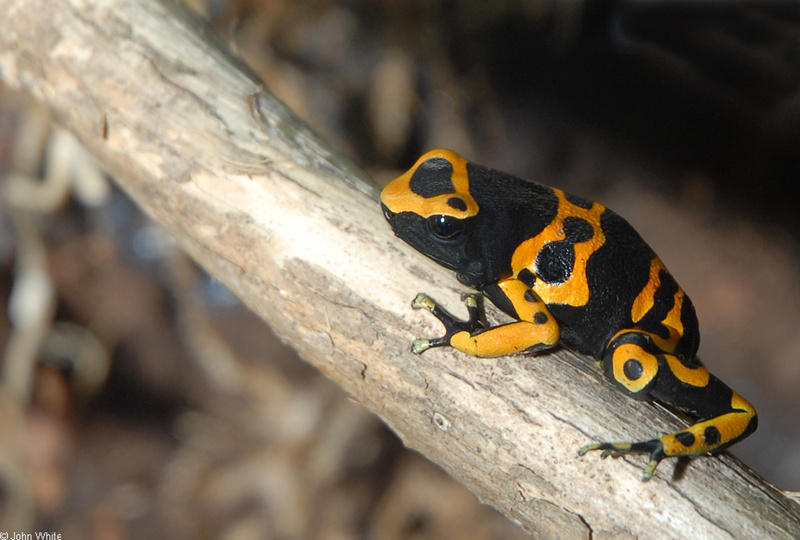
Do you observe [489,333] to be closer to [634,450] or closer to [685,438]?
[634,450]

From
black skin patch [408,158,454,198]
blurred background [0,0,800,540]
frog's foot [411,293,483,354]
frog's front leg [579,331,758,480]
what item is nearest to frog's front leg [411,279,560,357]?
frog's foot [411,293,483,354]

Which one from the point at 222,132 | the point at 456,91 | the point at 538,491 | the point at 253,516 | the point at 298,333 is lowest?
the point at 253,516

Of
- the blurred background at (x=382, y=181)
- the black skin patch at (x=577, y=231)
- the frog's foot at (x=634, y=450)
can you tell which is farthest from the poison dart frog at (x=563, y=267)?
the blurred background at (x=382, y=181)

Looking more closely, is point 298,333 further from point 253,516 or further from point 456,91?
point 456,91

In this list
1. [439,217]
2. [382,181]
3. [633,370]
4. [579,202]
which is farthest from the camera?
[382,181]

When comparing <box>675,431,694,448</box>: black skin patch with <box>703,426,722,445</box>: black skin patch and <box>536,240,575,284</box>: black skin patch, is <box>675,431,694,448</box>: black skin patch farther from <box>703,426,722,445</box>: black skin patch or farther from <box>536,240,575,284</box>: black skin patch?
<box>536,240,575,284</box>: black skin patch

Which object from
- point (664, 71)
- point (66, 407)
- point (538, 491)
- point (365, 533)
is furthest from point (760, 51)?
point (66, 407)

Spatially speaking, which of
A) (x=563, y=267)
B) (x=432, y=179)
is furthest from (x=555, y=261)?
(x=432, y=179)
